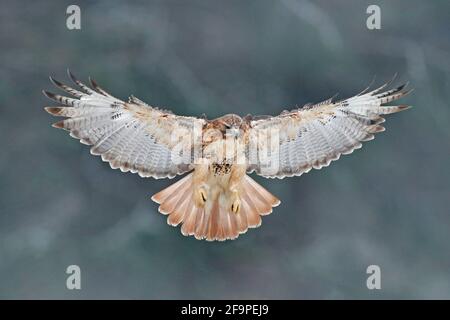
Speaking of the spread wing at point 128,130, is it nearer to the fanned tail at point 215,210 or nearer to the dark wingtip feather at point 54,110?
the dark wingtip feather at point 54,110

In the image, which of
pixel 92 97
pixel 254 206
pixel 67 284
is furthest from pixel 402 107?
pixel 67 284

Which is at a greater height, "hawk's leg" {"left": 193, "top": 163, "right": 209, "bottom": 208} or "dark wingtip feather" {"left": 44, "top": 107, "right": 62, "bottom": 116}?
"dark wingtip feather" {"left": 44, "top": 107, "right": 62, "bottom": 116}

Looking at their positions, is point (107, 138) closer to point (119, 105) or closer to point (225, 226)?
point (119, 105)

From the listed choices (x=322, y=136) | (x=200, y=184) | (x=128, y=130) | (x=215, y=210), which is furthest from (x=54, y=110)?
(x=322, y=136)

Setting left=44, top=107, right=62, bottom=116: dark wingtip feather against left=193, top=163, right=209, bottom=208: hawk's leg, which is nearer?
left=44, top=107, right=62, bottom=116: dark wingtip feather

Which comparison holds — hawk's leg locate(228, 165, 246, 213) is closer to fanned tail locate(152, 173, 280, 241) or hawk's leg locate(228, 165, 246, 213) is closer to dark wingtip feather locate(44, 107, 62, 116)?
fanned tail locate(152, 173, 280, 241)

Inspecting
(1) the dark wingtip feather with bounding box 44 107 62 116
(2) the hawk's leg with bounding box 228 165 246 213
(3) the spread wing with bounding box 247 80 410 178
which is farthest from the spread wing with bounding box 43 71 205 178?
(3) the spread wing with bounding box 247 80 410 178

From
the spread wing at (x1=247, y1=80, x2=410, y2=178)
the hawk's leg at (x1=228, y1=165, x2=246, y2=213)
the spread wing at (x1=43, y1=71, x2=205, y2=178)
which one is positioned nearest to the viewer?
the spread wing at (x1=43, y1=71, x2=205, y2=178)
